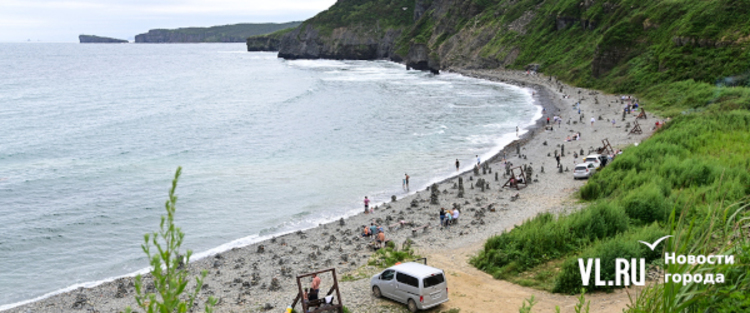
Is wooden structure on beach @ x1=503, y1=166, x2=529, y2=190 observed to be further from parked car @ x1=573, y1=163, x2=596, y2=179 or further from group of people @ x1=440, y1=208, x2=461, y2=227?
group of people @ x1=440, y1=208, x2=461, y2=227

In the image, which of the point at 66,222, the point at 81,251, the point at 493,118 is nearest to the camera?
the point at 81,251

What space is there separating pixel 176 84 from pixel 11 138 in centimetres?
6981

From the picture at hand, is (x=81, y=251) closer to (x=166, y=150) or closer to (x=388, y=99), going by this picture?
(x=166, y=150)

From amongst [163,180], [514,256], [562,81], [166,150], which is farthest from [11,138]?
[562,81]

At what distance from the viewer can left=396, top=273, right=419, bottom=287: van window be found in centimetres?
1866

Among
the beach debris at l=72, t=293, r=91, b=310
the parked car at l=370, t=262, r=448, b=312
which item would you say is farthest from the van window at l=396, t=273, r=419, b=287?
the beach debris at l=72, t=293, r=91, b=310

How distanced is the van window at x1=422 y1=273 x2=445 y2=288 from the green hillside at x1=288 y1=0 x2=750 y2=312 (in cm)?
→ 380

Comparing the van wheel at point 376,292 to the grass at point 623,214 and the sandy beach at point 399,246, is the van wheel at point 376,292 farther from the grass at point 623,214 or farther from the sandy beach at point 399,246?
the grass at point 623,214

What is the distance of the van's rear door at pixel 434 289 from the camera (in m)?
18.5

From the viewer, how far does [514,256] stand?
2292 centimetres

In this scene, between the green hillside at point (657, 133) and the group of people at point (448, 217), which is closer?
the green hillside at point (657, 133)

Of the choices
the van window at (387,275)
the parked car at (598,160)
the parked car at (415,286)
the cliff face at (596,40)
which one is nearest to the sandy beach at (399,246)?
the parked car at (415,286)

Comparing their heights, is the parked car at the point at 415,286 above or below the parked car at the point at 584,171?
above

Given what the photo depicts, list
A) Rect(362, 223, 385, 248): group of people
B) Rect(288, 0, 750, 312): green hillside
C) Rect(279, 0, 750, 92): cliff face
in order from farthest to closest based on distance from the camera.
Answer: Rect(279, 0, 750, 92): cliff face, Rect(362, 223, 385, 248): group of people, Rect(288, 0, 750, 312): green hillside
